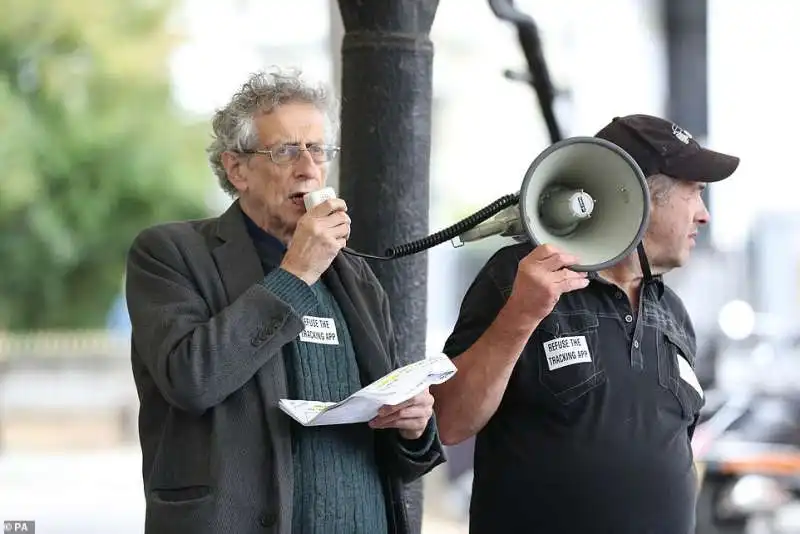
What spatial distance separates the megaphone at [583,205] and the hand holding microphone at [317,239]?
0.39 metres

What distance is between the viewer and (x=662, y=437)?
2.53 metres

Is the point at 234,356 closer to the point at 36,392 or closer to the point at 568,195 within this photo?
the point at 568,195

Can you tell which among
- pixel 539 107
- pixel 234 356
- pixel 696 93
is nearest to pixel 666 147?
pixel 234 356

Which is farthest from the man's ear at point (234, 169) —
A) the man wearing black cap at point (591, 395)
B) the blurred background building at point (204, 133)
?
the blurred background building at point (204, 133)

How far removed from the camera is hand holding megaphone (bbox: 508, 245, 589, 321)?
2.29 m

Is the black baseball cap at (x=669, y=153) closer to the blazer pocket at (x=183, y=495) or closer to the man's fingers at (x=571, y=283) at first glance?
the man's fingers at (x=571, y=283)

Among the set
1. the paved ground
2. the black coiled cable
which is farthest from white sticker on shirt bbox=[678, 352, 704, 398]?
the paved ground

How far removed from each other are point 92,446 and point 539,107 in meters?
8.80

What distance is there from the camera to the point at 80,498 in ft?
15.2

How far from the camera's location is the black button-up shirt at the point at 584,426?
2469 millimetres

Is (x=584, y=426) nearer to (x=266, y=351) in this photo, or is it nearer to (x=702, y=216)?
(x=702, y=216)

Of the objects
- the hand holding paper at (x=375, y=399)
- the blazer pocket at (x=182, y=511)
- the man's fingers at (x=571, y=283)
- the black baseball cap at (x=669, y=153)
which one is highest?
the black baseball cap at (x=669, y=153)

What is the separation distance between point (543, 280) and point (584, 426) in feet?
1.21

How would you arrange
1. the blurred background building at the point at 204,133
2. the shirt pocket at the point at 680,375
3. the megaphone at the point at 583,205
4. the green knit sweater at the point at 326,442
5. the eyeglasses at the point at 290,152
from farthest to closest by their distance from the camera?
1. the blurred background building at the point at 204,133
2. the shirt pocket at the point at 680,375
3. the megaphone at the point at 583,205
4. the eyeglasses at the point at 290,152
5. the green knit sweater at the point at 326,442
